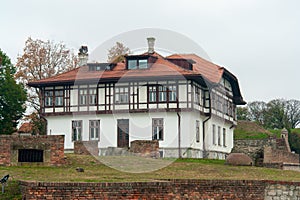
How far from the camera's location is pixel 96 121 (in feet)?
149

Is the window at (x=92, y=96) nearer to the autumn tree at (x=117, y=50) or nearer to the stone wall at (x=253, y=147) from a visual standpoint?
the autumn tree at (x=117, y=50)

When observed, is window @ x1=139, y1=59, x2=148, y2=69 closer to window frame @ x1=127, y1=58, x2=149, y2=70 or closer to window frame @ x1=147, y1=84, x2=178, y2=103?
window frame @ x1=127, y1=58, x2=149, y2=70

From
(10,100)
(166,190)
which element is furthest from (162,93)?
(166,190)

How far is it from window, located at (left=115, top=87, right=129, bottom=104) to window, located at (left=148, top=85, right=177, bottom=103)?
5.49 ft

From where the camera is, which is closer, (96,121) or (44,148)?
(44,148)

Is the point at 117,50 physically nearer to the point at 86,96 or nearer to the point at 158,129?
the point at 86,96

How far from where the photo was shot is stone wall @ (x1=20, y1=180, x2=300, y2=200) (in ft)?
60.4

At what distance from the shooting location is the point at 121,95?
44.3 meters

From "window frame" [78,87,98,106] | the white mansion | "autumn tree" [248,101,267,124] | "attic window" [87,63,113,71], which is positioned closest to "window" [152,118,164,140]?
the white mansion

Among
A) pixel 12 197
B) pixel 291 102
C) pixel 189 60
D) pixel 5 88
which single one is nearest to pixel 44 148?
pixel 12 197

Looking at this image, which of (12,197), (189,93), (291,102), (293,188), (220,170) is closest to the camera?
(12,197)

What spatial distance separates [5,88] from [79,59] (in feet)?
19.8

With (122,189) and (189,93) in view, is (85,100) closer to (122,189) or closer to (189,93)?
(189,93)

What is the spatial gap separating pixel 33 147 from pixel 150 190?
27.7ft
